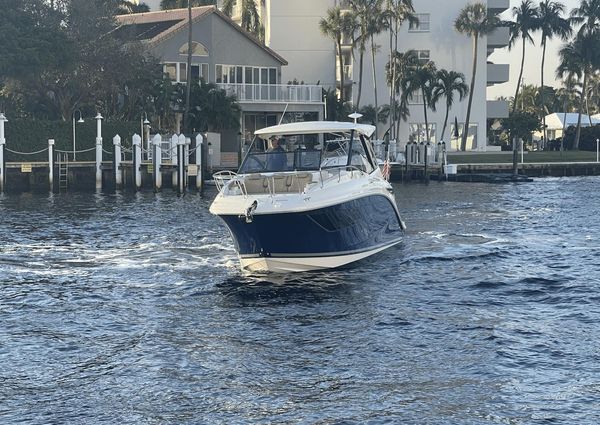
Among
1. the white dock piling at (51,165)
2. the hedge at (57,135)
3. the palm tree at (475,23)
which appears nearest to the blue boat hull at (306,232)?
the white dock piling at (51,165)

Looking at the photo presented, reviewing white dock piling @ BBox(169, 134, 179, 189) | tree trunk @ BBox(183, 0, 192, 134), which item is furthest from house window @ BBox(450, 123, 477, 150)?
white dock piling @ BBox(169, 134, 179, 189)

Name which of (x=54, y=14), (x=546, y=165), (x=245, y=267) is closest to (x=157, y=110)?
(x=54, y=14)

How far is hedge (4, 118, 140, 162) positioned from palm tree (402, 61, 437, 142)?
28098mm

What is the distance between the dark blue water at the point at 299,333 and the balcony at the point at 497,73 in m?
59.6

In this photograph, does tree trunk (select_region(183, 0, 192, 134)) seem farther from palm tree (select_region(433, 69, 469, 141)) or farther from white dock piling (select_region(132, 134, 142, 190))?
palm tree (select_region(433, 69, 469, 141))

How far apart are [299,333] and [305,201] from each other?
14.8 feet

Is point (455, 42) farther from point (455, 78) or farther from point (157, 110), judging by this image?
point (157, 110)

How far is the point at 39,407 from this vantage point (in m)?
14.0

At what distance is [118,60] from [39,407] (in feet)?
163

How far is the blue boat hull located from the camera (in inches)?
877

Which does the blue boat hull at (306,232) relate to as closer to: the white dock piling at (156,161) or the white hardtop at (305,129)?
the white hardtop at (305,129)

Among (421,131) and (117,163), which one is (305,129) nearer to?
(117,163)

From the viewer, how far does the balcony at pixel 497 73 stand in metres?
89.9

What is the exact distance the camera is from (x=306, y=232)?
22.7 metres
